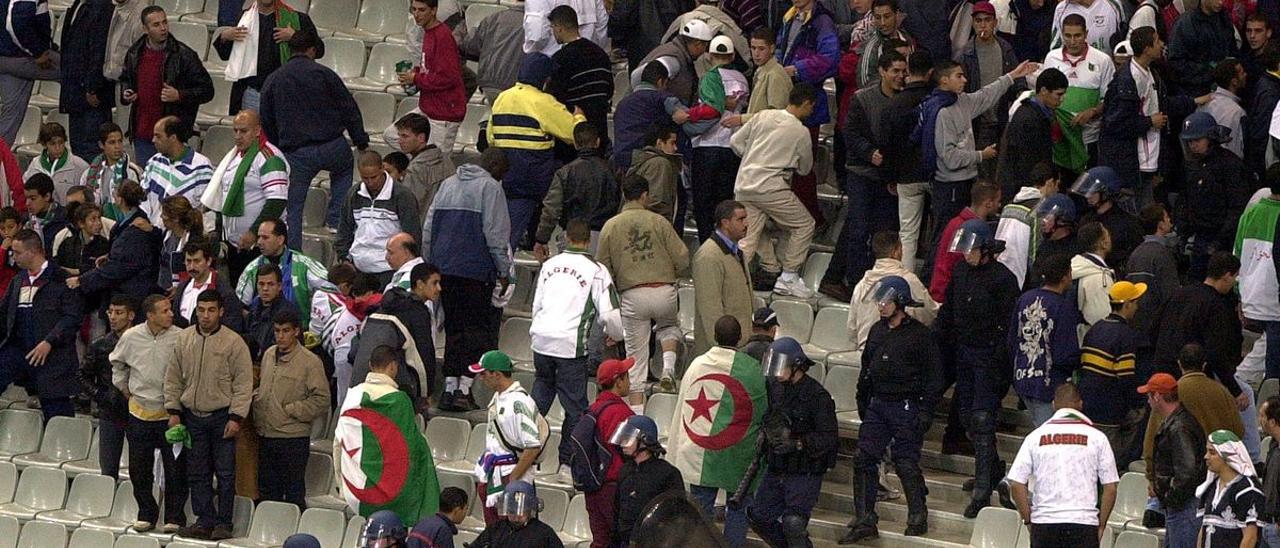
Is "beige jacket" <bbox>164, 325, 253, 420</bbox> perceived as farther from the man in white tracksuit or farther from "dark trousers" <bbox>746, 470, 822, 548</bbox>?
"dark trousers" <bbox>746, 470, 822, 548</bbox>

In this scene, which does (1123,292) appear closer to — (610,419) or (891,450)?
(891,450)

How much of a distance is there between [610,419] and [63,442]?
14.7 feet

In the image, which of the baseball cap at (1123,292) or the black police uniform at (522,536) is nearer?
the black police uniform at (522,536)

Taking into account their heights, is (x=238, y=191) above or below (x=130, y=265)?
above

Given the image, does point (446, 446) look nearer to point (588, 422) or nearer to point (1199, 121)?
point (588, 422)

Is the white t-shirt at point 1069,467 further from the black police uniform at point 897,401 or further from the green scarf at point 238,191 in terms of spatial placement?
the green scarf at point 238,191

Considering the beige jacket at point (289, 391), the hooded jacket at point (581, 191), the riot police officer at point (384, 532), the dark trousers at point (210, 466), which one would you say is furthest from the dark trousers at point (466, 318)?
the riot police officer at point (384, 532)

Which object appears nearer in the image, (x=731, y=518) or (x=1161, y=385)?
(x=1161, y=385)

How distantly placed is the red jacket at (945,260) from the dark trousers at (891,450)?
1.03 metres

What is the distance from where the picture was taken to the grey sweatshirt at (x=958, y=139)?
14688mm

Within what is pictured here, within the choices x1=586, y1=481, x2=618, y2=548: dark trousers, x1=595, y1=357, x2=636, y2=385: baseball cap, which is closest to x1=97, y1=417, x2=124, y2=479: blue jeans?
x1=586, y1=481, x2=618, y2=548: dark trousers

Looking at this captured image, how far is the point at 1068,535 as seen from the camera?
12.0m

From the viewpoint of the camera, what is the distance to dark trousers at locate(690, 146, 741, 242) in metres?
15.2

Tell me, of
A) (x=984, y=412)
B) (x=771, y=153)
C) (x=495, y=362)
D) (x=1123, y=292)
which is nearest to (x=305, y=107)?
(x=771, y=153)
